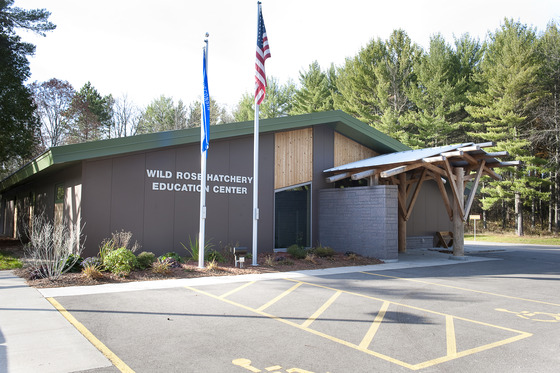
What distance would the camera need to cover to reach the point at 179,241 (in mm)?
13188

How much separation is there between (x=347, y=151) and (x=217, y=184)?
6522 millimetres

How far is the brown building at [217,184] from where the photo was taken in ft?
39.3

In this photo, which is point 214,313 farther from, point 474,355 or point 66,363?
point 474,355

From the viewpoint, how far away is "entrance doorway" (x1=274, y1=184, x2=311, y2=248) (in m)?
16.3

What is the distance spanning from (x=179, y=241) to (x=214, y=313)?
6.96 metres

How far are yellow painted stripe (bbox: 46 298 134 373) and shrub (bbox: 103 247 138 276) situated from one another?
287 cm

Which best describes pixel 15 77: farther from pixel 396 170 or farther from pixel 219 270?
pixel 396 170

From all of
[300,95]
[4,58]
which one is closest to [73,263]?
[4,58]

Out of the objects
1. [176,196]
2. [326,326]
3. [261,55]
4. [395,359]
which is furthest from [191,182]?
[395,359]

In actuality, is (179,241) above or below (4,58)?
below

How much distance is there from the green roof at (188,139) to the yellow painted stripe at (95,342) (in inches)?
217

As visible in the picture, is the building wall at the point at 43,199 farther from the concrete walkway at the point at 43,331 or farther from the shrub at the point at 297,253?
the shrub at the point at 297,253

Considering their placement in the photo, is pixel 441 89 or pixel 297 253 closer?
pixel 297 253

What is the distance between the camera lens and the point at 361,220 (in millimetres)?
14625
